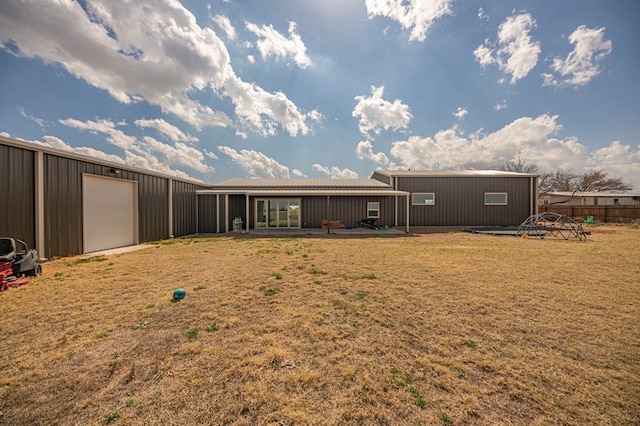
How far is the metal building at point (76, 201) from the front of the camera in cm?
607

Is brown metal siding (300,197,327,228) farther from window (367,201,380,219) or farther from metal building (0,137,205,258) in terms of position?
metal building (0,137,205,258)

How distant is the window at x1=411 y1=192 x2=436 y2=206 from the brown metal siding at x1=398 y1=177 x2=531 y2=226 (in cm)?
21

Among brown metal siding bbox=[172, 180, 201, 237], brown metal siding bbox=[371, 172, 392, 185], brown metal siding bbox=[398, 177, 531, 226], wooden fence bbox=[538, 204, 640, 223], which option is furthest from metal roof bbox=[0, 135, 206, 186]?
wooden fence bbox=[538, 204, 640, 223]

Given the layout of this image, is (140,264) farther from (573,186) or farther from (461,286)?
(573,186)

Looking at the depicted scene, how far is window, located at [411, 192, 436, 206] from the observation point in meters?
16.3

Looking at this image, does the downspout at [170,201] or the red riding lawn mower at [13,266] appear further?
the downspout at [170,201]

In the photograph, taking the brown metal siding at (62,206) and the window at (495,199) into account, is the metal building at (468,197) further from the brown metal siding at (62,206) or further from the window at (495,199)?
the brown metal siding at (62,206)

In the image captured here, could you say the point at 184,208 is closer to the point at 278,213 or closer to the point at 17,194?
the point at 278,213

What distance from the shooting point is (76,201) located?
7586 millimetres

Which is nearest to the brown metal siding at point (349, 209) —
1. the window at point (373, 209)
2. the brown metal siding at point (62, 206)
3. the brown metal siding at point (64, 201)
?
the window at point (373, 209)

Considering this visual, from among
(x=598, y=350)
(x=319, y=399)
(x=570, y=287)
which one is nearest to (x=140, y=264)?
(x=319, y=399)

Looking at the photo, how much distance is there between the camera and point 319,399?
194 centimetres

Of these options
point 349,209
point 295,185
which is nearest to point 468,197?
point 349,209

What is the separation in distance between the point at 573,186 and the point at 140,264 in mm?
53487
